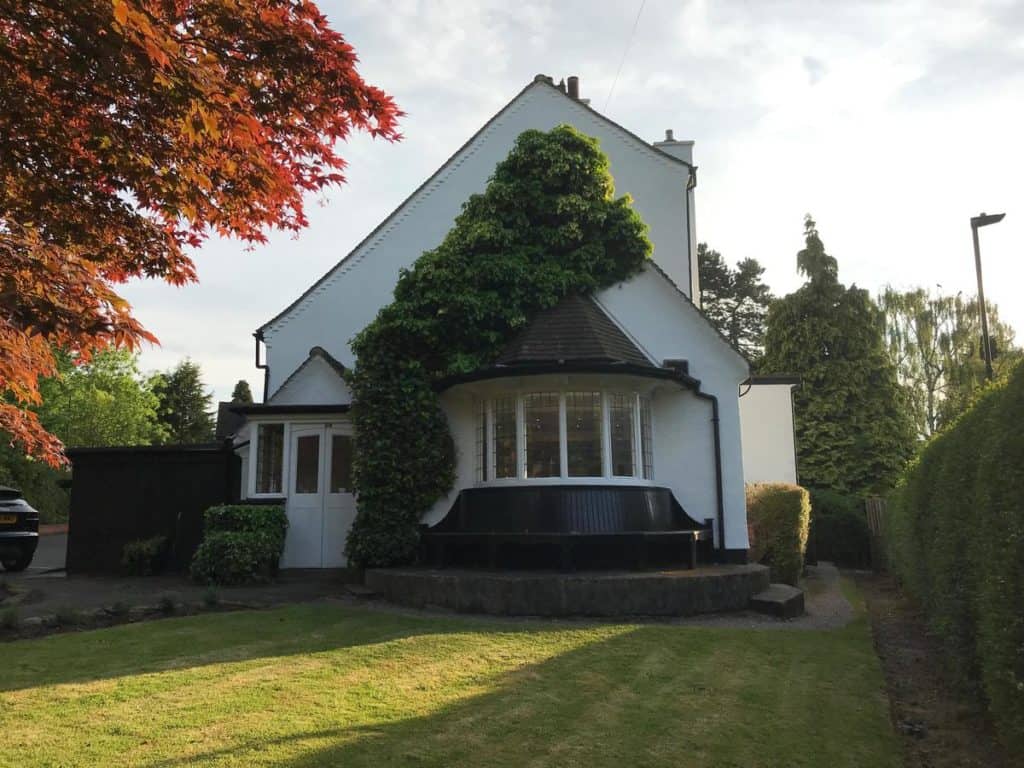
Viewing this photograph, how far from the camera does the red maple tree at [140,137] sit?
187 inches

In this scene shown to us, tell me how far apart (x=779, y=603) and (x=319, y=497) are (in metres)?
7.71

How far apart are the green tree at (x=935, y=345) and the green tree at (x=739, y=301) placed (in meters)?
11.7

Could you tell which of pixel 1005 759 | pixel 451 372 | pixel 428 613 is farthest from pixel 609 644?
pixel 451 372

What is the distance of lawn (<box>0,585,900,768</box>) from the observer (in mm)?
4250

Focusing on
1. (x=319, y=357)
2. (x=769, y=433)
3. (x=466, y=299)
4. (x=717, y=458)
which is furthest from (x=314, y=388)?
(x=769, y=433)

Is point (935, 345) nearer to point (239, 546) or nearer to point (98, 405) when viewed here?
point (239, 546)

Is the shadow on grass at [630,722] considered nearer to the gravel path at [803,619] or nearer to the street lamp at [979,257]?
the gravel path at [803,619]

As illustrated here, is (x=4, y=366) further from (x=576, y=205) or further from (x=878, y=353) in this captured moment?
(x=878, y=353)

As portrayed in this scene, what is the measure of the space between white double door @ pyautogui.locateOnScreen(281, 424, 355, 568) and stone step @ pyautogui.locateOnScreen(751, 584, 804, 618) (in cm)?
689

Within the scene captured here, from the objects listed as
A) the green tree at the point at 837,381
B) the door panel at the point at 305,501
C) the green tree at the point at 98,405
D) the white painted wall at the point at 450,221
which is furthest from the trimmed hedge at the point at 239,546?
the green tree at the point at 98,405

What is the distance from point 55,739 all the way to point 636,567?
24.2 feet

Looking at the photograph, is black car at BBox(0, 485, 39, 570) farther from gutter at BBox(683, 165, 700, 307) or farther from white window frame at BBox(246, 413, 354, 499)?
gutter at BBox(683, 165, 700, 307)

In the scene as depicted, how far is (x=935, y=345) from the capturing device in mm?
34875

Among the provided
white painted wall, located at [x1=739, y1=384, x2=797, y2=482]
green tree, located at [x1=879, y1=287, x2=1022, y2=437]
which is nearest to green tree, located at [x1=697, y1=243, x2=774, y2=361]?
green tree, located at [x1=879, y1=287, x2=1022, y2=437]
